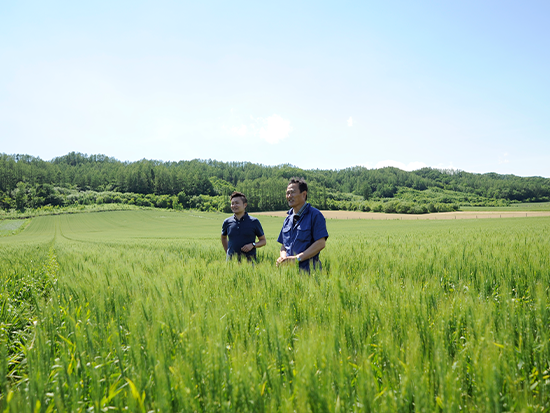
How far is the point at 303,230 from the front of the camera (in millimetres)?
4473

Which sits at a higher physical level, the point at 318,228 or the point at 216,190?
the point at 216,190

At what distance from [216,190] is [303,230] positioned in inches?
5768

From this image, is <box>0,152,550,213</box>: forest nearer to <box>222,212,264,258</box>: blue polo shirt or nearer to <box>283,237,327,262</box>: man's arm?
<box>222,212,264,258</box>: blue polo shirt

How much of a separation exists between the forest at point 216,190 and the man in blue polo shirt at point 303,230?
98.9m

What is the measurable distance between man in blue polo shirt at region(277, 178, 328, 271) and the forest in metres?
98.9

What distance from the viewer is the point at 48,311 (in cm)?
191

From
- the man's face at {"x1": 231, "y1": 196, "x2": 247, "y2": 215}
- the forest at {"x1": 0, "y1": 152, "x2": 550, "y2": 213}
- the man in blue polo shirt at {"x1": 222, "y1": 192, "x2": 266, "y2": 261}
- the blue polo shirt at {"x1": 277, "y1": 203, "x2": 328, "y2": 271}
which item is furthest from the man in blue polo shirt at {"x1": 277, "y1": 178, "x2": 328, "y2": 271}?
the forest at {"x1": 0, "y1": 152, "x2": 550, "y2": 213}

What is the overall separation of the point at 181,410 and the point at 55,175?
622 ft

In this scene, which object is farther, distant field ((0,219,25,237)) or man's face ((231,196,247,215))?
distant field ((0,219,25,237))

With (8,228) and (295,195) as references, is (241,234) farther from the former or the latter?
(8,228)

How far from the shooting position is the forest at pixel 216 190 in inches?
4503

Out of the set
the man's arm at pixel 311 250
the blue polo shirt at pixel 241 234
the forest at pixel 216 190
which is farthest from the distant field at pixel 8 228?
the man's arm at pixel 311 250

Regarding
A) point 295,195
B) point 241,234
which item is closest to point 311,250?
point 295,195

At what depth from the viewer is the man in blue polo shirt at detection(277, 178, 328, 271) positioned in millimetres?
4281
